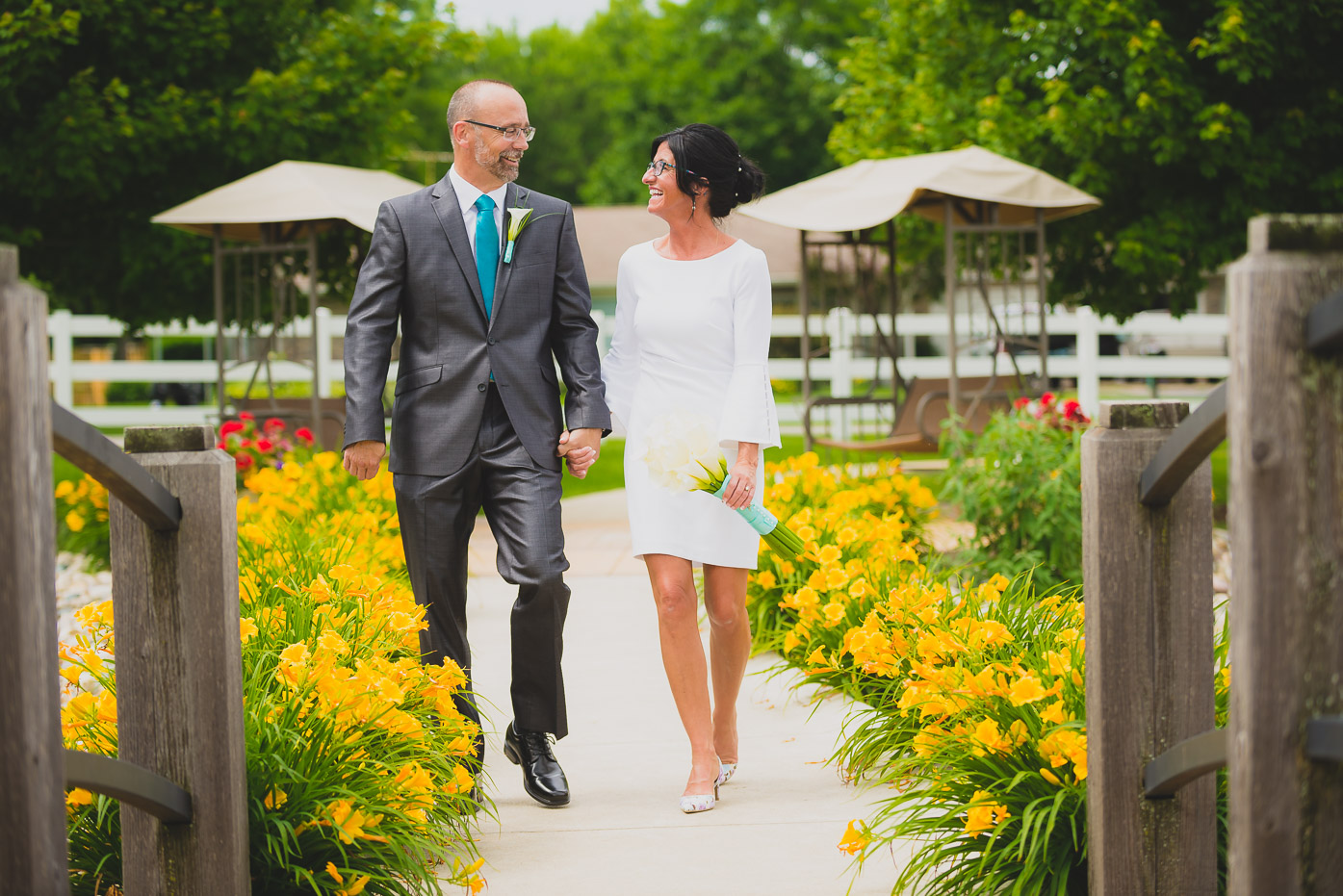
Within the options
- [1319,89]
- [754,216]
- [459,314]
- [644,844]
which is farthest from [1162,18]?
[644,844]

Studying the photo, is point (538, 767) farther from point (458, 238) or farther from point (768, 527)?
point (458, 238)

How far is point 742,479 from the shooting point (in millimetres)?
3586

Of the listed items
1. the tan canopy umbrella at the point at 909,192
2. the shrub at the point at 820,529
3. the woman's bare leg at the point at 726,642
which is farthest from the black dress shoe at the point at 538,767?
the tan canopy umbrella at the point at 909,192

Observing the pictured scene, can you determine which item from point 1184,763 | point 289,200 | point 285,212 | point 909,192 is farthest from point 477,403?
point 289,200

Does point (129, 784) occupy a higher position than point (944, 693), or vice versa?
point (129, 784)

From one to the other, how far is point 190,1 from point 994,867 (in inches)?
384

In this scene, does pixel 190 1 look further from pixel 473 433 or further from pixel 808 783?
pixel 808 783

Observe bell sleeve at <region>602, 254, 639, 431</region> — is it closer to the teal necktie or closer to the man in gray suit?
the man in gray suit

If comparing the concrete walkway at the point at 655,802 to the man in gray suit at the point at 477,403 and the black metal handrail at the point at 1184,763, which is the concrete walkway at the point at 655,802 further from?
the black metal handrail at the point at 1184,763

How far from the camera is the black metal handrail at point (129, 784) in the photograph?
1972mm

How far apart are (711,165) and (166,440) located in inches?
75.9

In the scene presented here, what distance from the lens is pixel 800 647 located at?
4.93 m

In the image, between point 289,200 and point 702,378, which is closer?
point 702,378

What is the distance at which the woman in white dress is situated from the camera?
364cm
